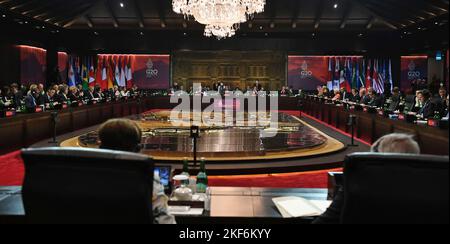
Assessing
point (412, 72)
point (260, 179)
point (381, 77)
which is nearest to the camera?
point (260, 179)

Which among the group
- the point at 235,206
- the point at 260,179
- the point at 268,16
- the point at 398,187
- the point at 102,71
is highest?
the point at 268,16

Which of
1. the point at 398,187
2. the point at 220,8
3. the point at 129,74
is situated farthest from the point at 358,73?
the point at 398,187

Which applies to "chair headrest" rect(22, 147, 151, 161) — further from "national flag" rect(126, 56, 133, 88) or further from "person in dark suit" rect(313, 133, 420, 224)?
"national flag" rect(126, 56, 133, 88)

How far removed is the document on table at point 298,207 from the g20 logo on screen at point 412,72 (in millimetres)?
20534

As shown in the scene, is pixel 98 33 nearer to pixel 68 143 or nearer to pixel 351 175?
pixel 68 143

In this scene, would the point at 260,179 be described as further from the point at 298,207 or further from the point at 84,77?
the point at 84,77

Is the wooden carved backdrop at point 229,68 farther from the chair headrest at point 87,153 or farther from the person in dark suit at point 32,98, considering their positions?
the chair headrest at point 87,153

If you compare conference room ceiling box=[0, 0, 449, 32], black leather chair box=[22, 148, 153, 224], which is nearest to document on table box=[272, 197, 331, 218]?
black leather chair box=[22, 148, 153, 224]

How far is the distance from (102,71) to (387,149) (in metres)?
18.1

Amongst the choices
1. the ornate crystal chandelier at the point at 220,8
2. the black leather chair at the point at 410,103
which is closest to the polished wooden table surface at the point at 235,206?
the black leather chair at the point at 410,103

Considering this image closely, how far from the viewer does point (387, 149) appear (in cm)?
161

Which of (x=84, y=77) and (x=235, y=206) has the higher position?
(x=84, y=77)
